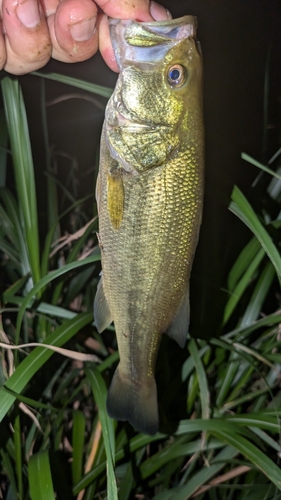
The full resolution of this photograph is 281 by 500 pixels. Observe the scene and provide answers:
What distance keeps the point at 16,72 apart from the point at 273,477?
106 centimetres

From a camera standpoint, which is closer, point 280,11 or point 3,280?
point 3,280

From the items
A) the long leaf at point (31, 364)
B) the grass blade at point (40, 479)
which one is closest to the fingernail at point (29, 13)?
the long leaf at point (31, 364)

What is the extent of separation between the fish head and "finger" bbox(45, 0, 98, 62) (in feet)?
0.18

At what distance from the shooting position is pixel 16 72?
0.84 m

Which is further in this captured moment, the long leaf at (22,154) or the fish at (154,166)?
the long leaf at (22,154)

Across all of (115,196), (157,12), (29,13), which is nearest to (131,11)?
(157,12)

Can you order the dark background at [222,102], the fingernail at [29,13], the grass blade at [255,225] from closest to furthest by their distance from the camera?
the fingernail at [29,13], the grass blade at [255,225], the dark background at [222,102]

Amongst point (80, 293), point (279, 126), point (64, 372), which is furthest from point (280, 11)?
point (64, 372)

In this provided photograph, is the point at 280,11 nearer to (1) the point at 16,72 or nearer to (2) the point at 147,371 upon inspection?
(1) the point at 16,72

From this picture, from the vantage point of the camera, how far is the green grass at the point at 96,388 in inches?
36.0

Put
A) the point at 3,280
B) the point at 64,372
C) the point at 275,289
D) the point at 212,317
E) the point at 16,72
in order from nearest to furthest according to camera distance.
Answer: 1. the point at 16,72
2. the point at 212,317
3. the point at 64,372
4. the point at 3,280
5. the point at 275,289

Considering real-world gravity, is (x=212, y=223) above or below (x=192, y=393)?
above

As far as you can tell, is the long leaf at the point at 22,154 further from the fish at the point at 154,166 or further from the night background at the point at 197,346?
the fish at the point at 154,166

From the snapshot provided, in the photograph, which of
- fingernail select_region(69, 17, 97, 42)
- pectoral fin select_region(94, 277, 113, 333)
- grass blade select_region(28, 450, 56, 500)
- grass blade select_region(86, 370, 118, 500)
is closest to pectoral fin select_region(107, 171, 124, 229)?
pectoral fin select_region(94, 277, 113, 333)
